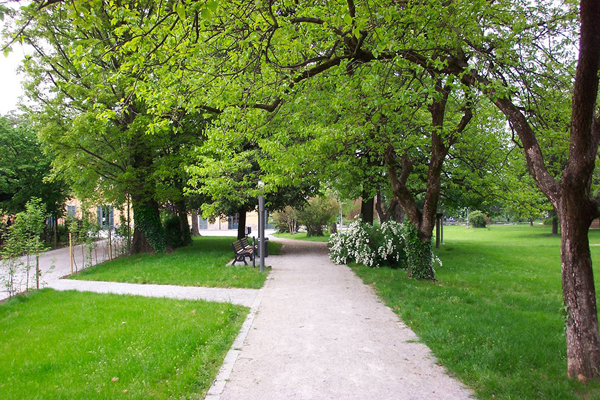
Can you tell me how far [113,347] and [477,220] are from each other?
2372 inches

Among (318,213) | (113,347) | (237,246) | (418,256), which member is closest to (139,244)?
(237,246)

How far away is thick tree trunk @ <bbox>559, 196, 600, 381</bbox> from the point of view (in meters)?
4.22

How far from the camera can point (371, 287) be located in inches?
416

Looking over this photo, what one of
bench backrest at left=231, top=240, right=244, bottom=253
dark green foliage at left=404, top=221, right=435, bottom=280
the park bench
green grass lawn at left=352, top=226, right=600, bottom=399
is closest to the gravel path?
green grass lawn at left=352, top=226, right=600, bottom=399

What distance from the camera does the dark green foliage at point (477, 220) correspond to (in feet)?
187

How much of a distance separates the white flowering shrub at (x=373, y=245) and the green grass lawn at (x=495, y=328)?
2.12 m

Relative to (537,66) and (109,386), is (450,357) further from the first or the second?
(537,66)


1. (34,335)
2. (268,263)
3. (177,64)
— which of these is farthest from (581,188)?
(268,263)

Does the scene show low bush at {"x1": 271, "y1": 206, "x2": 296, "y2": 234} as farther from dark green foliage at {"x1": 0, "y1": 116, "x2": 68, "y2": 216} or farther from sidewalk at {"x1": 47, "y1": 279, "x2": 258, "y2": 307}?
sidewalk at {"x1": 47, "y1": 279, "x2": 258, "y2": 307}

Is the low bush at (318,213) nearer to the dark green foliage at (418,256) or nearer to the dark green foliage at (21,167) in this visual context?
the dark green foliage at (21,167)

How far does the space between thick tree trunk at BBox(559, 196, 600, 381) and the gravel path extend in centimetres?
126

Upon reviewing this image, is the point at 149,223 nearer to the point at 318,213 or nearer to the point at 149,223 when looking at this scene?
the point at 149,223

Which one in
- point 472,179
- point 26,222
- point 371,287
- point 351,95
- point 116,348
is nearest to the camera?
point 116,348

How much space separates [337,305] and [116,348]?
428 cm
